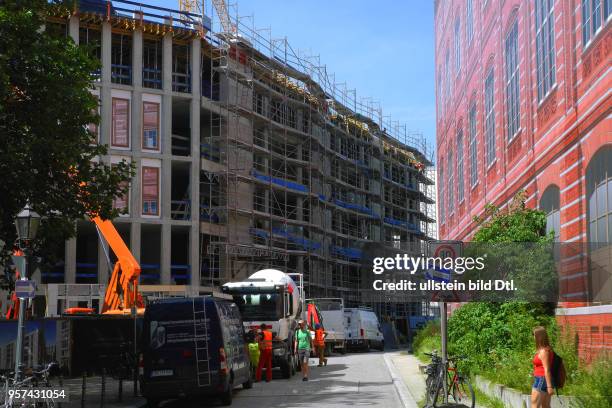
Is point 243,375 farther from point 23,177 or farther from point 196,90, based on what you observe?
point 196,90

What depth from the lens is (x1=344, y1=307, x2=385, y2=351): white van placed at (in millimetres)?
50812

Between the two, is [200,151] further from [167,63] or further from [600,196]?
[600,196]

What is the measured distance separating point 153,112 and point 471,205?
30251mm

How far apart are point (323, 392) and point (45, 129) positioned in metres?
9.10

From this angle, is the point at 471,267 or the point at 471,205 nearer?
the point at 471,267

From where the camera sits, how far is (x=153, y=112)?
5806 centimetres

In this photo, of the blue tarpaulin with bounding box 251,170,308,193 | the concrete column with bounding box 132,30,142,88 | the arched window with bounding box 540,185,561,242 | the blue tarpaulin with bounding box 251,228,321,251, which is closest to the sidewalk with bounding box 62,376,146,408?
the arched window with bounding box 540,185,561,242

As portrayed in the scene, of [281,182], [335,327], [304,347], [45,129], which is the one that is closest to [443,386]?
[45,129]

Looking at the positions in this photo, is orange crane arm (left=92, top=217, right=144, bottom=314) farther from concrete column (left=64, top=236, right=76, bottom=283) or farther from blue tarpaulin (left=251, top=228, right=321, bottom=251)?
blue tarpaulin (left=251, top=228, right=321, bottom=251)

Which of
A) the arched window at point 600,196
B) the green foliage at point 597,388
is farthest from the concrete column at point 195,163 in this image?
the green foliage at point 597,388

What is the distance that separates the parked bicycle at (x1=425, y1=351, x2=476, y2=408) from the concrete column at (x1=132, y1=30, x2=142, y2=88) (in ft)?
149

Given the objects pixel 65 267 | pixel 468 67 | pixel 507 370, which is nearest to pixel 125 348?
pixel 507 370

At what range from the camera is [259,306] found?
93.0ft

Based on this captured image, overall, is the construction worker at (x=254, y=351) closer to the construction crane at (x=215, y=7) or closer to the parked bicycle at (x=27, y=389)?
the parked bicycle at (x=27, y=389)
